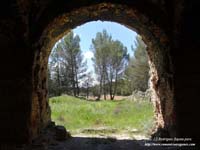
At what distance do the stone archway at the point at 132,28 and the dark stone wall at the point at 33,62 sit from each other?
0.13 meters

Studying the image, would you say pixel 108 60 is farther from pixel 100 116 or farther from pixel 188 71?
pixel 188 71

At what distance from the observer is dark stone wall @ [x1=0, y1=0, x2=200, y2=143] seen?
327 inches

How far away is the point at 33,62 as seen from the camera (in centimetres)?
870

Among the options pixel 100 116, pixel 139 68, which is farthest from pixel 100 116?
pixel 139 68

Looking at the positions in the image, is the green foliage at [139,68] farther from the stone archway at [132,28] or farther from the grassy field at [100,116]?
the stone archway at [132,28]

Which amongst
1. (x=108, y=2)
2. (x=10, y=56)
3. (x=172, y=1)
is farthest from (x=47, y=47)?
(x=172, y=1)

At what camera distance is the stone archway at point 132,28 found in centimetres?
896

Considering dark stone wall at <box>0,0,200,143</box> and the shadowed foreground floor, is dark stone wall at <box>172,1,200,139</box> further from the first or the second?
the shadowed foreground floor

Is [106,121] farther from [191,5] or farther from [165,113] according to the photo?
[191,5]

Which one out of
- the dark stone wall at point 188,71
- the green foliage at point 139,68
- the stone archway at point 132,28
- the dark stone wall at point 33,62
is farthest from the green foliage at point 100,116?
the green foliage at point 139,68

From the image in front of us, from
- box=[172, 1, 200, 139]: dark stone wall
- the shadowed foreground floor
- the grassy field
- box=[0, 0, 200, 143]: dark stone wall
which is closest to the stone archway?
box=[0, 0, 200, 143]: dark stone wall

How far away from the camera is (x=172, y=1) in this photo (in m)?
8.53

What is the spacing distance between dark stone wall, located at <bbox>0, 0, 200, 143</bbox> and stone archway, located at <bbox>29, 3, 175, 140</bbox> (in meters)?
0.13

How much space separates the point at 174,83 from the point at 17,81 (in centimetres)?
370
